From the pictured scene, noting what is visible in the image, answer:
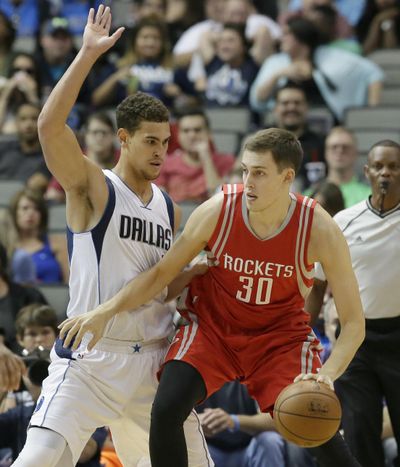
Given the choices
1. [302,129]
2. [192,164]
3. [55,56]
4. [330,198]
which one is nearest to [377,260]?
[330,198]

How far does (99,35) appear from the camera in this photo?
5.42 meters

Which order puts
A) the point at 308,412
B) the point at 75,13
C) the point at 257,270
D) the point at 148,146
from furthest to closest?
the point at 75,13 → the point at 148,146 → the point at 257,270 → the point at 308,412

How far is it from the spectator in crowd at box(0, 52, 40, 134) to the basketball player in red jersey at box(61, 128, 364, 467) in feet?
20.6

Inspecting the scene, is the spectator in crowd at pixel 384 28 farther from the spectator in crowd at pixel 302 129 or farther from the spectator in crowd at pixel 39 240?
the spectator in crowd at pixel 39 240

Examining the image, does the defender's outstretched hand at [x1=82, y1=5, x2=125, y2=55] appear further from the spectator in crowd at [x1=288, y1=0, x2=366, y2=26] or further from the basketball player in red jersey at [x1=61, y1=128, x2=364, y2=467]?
the spectator in crowd at [x1=288, y1=0, x2=366, y2=26]

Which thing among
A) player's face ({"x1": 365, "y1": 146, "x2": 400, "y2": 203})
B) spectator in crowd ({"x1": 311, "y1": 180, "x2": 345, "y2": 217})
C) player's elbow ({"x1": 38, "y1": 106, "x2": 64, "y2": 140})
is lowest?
spectator in crowd ({"x1": 311, "y1": 180, "x2": 345, "y2": 217})

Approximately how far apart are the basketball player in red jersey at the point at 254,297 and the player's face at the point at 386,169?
98 cm

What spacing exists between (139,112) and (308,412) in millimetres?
1782

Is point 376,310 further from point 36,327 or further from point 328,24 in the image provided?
point 328,24

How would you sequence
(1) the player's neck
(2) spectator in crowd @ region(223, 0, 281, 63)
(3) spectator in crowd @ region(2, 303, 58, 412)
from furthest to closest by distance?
(2) spectator in crowd @ region(223, 0, 281, 63) → (3) spectator in crowd @ region(2, 303, 58, 412) → (1) the player's neck

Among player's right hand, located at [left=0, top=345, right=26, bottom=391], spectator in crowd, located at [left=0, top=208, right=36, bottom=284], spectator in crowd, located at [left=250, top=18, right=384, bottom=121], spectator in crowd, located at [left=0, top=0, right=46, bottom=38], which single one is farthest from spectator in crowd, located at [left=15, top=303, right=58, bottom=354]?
spectator in crowd, located at [left=0, top=0, right=46, bottom=38]

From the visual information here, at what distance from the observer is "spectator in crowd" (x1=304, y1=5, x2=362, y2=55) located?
11380 millimetres

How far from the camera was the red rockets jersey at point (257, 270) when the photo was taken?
5.50m

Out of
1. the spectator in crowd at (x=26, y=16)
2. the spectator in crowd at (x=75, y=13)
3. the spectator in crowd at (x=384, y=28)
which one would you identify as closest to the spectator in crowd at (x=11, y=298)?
the spectator in crowd at (x=384, y=28)
